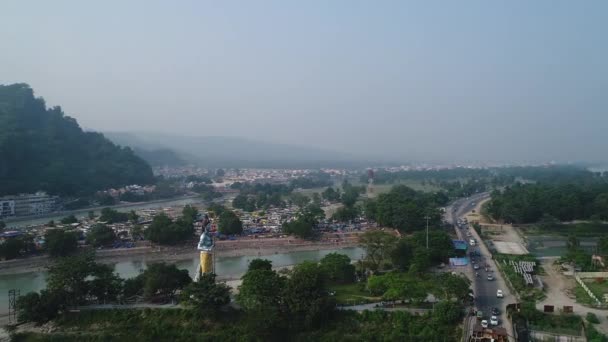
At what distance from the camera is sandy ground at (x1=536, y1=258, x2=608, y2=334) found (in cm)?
1327

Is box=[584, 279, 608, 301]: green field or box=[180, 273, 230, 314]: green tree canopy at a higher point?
box=[180, 273, 230, 314]: green tree canopy

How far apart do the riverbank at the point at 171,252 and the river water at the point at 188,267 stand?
0.35 meters

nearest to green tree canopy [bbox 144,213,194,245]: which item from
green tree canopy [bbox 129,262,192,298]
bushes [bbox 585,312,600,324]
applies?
green tree canopy [bbox 129,262,192,298]

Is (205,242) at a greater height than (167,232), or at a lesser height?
greater

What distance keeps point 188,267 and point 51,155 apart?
115 feet

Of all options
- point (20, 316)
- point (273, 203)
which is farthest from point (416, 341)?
point (273, 203)

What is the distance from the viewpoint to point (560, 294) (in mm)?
15367

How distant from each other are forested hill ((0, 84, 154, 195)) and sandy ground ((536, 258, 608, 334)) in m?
42.0

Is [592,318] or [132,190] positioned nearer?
[592,318]

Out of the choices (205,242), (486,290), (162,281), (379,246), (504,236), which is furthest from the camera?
(504,236)

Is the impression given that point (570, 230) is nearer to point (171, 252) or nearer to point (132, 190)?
point (171, 252)

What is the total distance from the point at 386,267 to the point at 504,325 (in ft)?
22.7

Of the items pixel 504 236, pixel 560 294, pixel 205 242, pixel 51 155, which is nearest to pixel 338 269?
pixel 205 242

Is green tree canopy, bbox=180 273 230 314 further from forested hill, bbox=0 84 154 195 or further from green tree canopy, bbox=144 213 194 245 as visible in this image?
forested hill, bbox=0 84 154 195
